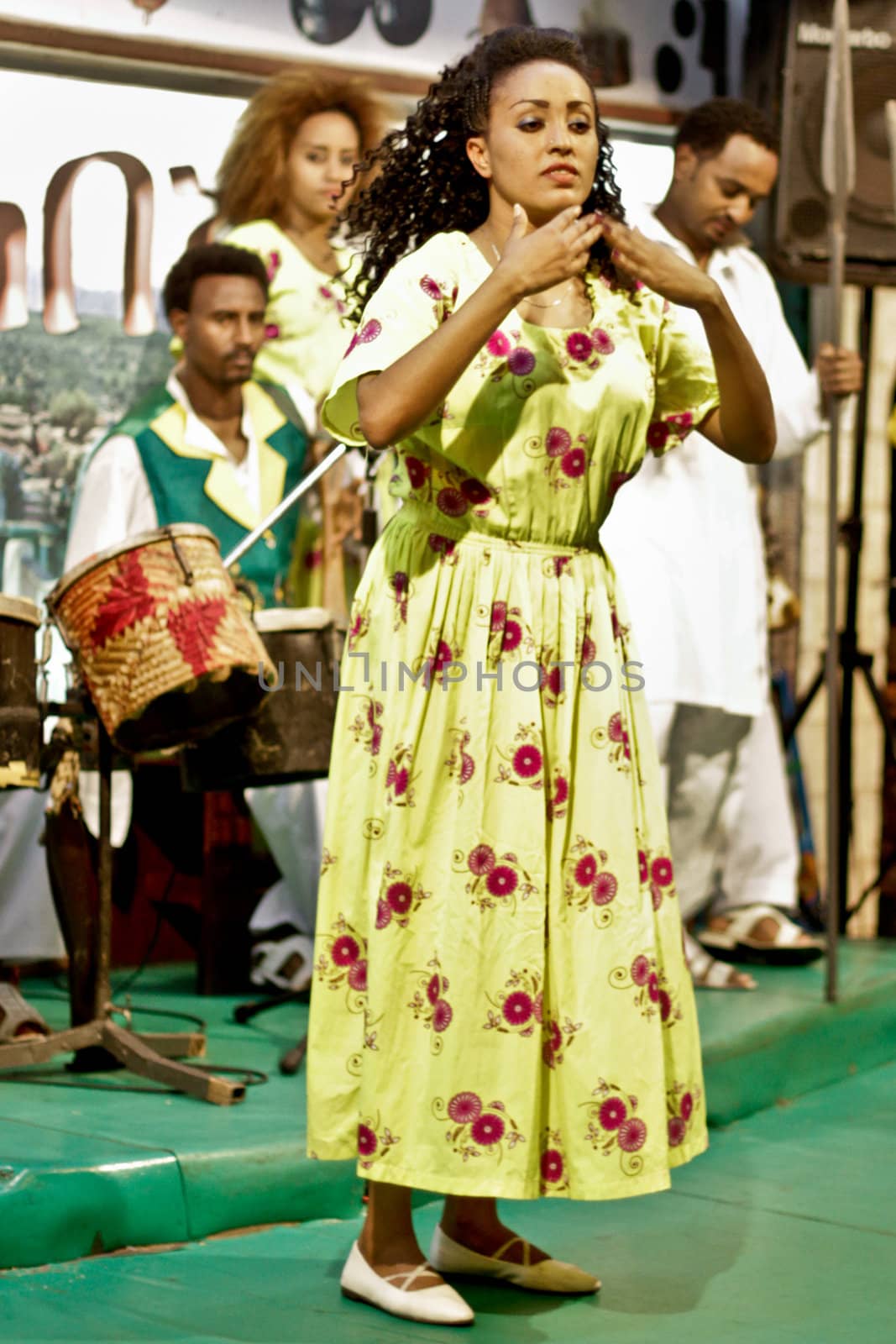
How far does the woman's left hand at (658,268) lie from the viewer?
2461 millimetres

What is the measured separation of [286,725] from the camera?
4023mm

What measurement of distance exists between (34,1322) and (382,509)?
9.61 ft

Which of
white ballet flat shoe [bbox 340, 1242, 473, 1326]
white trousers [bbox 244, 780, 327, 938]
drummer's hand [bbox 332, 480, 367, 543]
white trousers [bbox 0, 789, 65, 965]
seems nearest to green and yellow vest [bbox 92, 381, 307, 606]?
drummer's hand [bbox 332, 480, 367, 543]

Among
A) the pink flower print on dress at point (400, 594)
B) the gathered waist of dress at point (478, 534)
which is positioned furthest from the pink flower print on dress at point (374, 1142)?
the gathered waist of dress at point (478, 534)

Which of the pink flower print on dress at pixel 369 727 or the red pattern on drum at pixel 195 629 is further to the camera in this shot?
the red pattern on drum at pixel 195 629

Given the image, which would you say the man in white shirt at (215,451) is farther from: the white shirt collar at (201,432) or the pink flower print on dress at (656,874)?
the pink flower print on dress at (656,874)

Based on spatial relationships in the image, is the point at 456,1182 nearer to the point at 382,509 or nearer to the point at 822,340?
the point at 382,509

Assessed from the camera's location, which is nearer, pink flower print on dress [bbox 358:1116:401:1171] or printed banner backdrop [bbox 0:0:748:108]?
pink flower print on dress [bbox 358:1116:401:1171]

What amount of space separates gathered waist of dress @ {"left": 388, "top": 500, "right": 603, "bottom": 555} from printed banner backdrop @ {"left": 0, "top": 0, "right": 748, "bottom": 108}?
2889 millimetres

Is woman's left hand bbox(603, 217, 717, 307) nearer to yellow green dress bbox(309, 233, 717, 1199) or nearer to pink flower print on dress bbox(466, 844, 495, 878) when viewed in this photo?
yellow green dress bbox(309, 233, 717, 1199)

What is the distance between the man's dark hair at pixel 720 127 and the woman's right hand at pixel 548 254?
9.09ft

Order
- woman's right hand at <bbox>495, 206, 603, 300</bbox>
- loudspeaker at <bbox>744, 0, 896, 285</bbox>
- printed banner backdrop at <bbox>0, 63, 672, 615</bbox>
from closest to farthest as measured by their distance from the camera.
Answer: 1. woman's right hand at <bbox>495, 206, 603, 300</bbox>
2. printed banner backdrop at <bbox>0, 63, 672, 615</bbox>
3. loudspeaker at <bbox>744, 0, 896, 285</bbox>

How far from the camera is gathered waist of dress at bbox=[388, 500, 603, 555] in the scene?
2.67 meters

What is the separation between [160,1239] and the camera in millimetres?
3066
